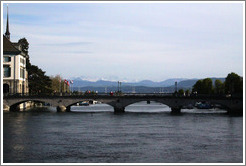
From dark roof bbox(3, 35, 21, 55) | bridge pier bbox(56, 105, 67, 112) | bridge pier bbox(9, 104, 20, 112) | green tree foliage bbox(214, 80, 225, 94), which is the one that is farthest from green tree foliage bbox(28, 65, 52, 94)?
green tree foliage bbox(214, 80, 225, 94)

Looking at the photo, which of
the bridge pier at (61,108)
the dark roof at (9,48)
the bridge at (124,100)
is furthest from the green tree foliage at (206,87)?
the dark roof at (9,48)

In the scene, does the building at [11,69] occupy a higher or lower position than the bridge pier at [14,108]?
higher

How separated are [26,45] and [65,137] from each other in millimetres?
87560

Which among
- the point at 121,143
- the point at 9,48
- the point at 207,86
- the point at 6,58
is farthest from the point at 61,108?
the point at 207,86

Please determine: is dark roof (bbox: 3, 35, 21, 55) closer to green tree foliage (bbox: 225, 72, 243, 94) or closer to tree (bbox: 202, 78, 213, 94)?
green tree foliage (bbox: 225, 72, 243, 94)

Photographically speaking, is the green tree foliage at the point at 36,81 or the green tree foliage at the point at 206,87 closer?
the green tree foliage at the point at 36,81

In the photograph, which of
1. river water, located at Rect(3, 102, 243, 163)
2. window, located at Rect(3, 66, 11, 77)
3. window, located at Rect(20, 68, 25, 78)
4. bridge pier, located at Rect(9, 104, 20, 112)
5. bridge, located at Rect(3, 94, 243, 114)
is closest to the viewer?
river water, located at Rect(3, 102, 243, 163)

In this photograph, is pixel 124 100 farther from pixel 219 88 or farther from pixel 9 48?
pixel 219 88

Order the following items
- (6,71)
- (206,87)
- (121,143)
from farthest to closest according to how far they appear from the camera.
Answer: (206,87) < (6,71) < (121,143)

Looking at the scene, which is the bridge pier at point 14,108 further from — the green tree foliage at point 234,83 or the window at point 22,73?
the green tree foliage at point 234,83

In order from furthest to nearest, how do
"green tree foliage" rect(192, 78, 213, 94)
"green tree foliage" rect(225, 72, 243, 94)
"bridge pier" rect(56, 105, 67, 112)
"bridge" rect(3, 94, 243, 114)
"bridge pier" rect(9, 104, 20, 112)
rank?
"green tree foliage" rect(192, 78, 213, 94), "green tree foliage" rect(225, 72, 243, 94), "bridge pier" rect(9, 104, 20, 112), "bridge pier" rect(56, 105, 67, 112), "bridge" rect(3, 94, 243, 114)

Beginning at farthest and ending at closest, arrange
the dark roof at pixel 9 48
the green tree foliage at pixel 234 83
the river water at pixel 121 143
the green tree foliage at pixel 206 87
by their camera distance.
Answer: the green tree foliage at pixel 206 87 → the green tree foliage at pixel 234 83 → the dark roof at pixel 9 48 → the river water at pixel 121 143

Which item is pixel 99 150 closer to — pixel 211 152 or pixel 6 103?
pixel 211 152

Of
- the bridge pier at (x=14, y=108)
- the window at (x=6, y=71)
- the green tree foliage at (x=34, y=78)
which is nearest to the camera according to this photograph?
the bridge pier at (x=14, y=108)
